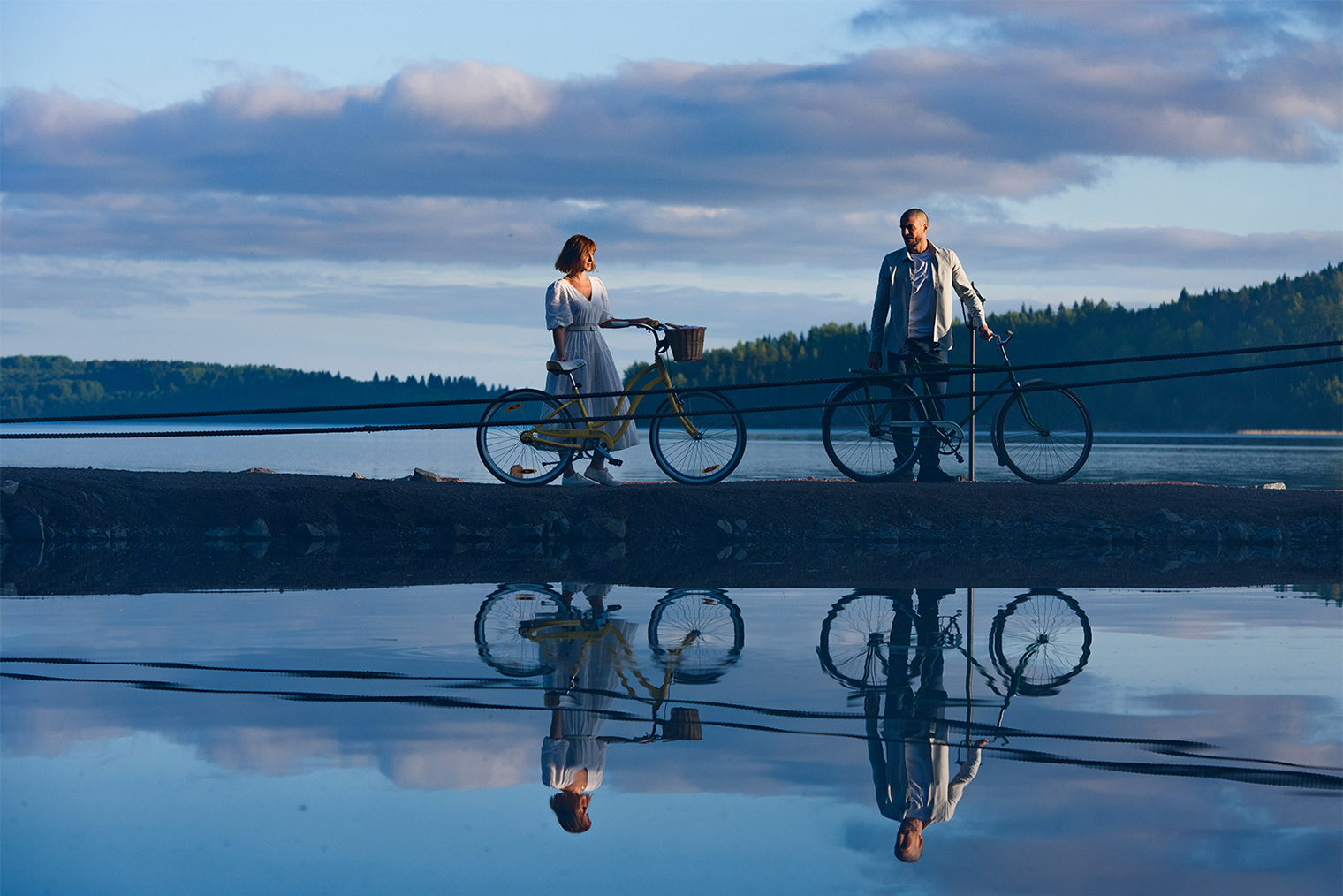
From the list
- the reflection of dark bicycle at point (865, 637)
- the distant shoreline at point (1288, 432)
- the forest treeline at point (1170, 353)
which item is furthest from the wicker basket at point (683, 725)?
the distant shoreline at point (1288, 432)

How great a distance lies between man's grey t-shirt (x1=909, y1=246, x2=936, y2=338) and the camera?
1105 cm

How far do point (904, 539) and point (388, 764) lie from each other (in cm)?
724

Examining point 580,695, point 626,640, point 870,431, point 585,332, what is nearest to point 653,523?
point 585,332

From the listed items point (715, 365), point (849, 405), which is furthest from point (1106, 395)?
point (849, 405)

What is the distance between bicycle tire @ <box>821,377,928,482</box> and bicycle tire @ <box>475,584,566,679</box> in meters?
4.35

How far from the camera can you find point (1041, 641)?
6.02m

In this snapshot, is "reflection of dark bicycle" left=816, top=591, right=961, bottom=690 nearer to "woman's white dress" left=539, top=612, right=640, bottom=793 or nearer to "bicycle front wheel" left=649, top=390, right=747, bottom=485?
"woman's white dress" left=539, top=612, right=640, bottom=793

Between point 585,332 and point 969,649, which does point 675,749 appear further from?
point 585,332

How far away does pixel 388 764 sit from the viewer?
386 cm

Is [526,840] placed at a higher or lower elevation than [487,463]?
lower

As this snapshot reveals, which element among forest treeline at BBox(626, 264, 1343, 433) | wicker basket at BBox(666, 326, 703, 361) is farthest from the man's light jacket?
forest treeline at BBox(626, 264, 1343, 433)

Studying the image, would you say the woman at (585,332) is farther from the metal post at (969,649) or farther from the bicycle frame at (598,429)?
the metal post at (969,649)

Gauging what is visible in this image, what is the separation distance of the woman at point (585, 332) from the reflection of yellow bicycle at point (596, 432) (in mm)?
85

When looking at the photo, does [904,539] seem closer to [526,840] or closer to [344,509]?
[344,509]
